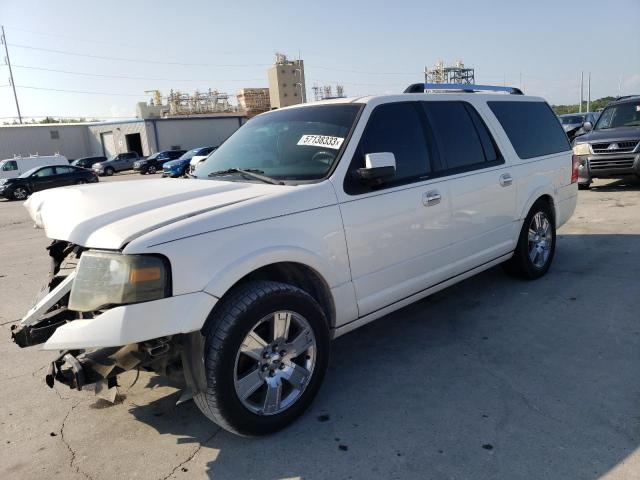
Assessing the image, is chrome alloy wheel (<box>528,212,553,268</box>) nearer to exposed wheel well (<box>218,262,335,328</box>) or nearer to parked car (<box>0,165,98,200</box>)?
exposed wheel well (<box>218,262,335,328</box>)

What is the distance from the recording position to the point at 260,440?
9.55ft

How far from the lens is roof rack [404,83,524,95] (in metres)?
4.48

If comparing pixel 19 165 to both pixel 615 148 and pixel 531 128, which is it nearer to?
pixel 615 148

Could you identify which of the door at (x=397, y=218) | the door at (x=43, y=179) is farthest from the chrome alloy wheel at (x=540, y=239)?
the door at (x=43, y=179)

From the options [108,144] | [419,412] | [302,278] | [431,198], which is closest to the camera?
[419,412]

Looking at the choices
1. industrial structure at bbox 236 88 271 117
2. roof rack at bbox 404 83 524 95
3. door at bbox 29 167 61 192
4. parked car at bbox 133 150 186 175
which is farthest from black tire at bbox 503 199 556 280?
industrial structure at bbox 236 88 271 117

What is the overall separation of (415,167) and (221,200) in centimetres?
156

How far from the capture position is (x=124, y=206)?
2904mm

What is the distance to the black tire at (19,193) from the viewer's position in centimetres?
2356

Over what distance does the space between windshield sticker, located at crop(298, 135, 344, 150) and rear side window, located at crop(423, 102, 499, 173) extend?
0.98 m

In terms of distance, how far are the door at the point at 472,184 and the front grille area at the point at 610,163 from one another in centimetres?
759

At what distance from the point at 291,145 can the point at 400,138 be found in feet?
2.64

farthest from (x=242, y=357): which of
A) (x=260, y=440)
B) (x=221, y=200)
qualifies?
(x=221, y=200)

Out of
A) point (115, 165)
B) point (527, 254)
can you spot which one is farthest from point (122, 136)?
point (527, 254)
